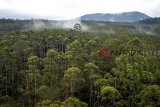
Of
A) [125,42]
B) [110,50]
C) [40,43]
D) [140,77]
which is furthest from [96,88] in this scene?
[40,43]

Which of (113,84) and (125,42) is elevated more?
(125,42)

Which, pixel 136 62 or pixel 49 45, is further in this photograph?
pixel 49 45

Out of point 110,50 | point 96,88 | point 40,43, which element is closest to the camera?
point 96,88

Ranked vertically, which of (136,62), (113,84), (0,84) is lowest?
(0,84)

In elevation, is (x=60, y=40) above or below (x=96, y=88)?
above

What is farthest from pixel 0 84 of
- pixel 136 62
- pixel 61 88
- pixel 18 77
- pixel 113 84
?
pixel 136 62

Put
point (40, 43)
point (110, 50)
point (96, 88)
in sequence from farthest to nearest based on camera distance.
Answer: point (40, 43), point (110, 50), point (96, 88)

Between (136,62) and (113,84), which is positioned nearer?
(113,84)

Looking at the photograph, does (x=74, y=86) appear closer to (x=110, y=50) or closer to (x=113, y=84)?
(x=113, y=84)

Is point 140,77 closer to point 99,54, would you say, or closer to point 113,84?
point 113,84
